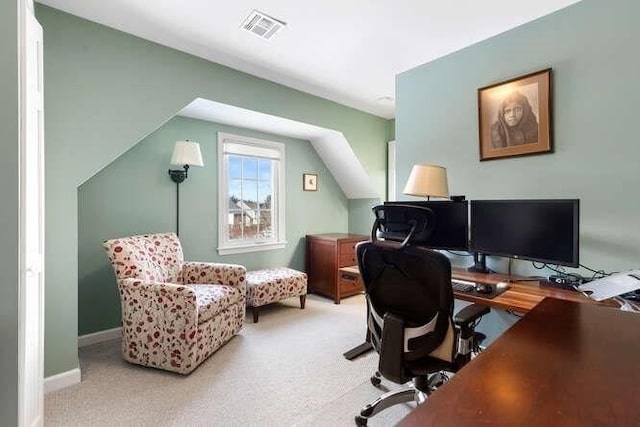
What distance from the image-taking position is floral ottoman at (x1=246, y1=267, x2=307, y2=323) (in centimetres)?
318

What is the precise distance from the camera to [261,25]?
230 centimetres

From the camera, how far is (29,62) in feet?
4.67

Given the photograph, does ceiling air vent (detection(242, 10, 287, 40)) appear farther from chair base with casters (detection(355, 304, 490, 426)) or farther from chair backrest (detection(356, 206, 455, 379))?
chair base with casters (detection(355, 304, 490, 426))

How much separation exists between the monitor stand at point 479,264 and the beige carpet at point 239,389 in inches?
40.7

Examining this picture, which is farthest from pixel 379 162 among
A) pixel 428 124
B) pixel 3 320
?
pixel 3 320

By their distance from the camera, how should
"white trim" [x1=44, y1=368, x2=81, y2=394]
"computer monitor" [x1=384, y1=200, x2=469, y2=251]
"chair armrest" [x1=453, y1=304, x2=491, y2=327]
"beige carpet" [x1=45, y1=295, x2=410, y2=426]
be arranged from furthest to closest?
1. "computer monitor" [x1=384, y1=200, x2=469, y2=251]
2. "white trim" [x1=44, y1=368, x2=81, y2=394]
3. "beige carpet" [x1=45, y1=295, x2=410, y2=426]
4. "chair armrest" [x1=453, y1=304, x2=491, y2=327]

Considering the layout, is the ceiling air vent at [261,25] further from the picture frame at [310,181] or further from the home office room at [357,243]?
the picture frame at [310,181]

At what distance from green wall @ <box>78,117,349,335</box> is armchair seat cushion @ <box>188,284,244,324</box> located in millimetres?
796

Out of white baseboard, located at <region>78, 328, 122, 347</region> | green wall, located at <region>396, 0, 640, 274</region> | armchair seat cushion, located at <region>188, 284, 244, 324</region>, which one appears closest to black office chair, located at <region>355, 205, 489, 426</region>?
green wall, located at <region>396, 0, 640, 274</region>

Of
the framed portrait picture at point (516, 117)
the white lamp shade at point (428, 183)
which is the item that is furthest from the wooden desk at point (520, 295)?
the framed portrait picture at point (516, 117)

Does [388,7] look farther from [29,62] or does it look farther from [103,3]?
[29,62]

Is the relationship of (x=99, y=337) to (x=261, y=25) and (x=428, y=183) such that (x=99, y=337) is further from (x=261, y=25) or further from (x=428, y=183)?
(x=428, y=183)

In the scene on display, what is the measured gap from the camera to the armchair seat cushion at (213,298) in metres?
2.32

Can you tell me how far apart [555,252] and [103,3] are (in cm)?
324
